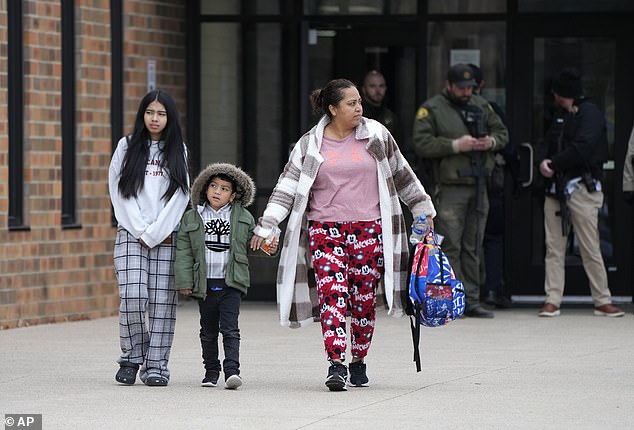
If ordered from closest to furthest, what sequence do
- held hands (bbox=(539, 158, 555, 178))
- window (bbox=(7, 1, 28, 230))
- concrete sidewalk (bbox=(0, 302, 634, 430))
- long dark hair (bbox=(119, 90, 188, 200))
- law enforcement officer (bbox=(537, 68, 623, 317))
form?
concrete sidewalk (bbox=(0, 302, 634, 430)) < long dark hair (bbox=(119, 90, 188, 200)) < window (bbox=(7, 1, 28, 230)) < law enforcement officer (bbox=(537, 68, 623, 317)) < held hands (bbox=(539, 158, 555, 178))

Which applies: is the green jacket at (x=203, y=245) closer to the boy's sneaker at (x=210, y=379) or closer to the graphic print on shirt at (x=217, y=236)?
the graphic print on shirt at (x=217, y=236)

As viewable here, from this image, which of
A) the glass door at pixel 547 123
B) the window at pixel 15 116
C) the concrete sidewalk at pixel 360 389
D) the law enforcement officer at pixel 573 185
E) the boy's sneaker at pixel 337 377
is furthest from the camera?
the glass door at pixel 547 123

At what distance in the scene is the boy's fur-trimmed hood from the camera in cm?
897

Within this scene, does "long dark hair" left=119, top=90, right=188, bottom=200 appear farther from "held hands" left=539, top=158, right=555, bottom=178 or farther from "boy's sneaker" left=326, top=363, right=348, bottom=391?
"held hands" left=539, top=158, right=555, bottom=178

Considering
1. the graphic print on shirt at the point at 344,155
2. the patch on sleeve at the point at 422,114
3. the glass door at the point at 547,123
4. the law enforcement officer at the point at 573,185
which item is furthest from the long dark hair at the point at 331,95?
the glass door at the point at 547,123

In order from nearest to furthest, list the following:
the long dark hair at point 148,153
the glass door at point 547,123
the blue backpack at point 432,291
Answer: the blue backpack at point 432,291, the long dark hair at point 148,153, the glass door at point 547,123

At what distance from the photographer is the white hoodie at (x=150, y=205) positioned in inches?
354

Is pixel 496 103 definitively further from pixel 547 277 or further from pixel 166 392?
pixel 166 392

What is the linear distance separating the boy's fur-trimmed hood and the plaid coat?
7.0 inches

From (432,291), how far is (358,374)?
0.66 metres

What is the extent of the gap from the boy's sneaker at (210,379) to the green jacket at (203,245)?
1.53ft

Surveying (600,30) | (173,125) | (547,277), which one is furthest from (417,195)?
(600,30)

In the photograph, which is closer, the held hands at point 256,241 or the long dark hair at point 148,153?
the held hands at point 256,241

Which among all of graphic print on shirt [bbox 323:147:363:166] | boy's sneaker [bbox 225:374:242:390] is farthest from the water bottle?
boy's sneaker [bbox 225:374:242:390]
